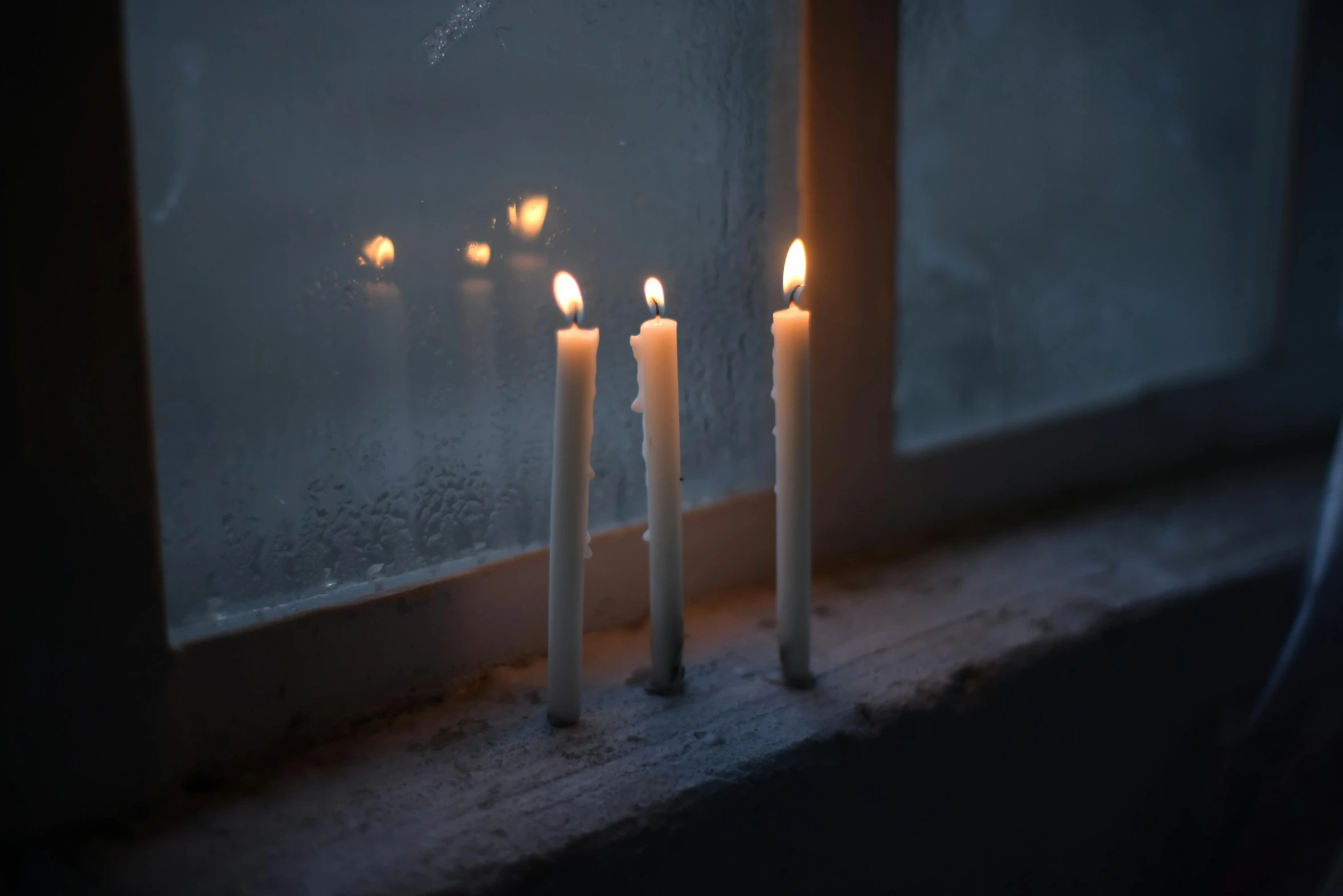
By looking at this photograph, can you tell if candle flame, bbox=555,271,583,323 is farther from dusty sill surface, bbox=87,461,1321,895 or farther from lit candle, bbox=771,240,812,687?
dusty sill surface, bbox=87,461,1321,895

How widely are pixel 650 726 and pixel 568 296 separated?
306mm

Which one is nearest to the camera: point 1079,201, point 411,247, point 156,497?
point 156,497

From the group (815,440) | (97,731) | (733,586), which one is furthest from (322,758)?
(815,440)

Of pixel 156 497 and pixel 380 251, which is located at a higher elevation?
pixel 380 251

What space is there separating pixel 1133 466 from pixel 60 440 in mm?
1108

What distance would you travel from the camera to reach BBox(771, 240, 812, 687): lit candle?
74 cm

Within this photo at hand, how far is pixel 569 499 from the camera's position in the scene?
70 centimetres

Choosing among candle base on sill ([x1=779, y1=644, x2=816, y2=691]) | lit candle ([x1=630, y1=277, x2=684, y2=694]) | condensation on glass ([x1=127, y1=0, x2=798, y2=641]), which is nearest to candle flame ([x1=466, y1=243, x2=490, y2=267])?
condensation on glass ([x1=127, y1=0, x2=798, y2=641])

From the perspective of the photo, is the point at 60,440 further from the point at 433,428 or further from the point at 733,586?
the point at 733,586

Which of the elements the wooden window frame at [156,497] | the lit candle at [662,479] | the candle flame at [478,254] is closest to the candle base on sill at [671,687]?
the lit candle at [662,479]

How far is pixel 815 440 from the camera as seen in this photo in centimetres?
100

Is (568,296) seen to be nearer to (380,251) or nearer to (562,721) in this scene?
(380,251)

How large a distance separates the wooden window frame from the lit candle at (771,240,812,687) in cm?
16

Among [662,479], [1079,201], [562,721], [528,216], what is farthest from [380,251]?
[1079,201]
